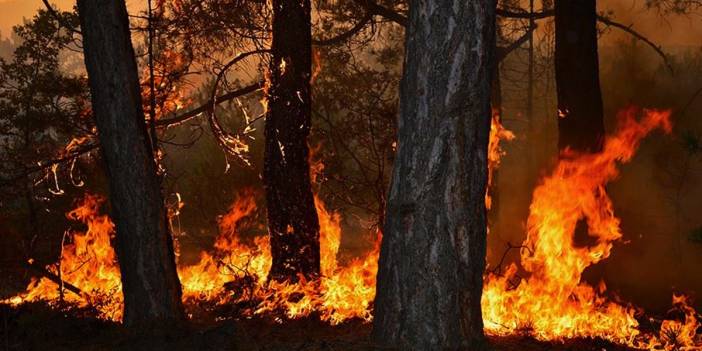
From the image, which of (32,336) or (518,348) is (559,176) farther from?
(32,336)

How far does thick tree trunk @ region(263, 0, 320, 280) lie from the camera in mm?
10062

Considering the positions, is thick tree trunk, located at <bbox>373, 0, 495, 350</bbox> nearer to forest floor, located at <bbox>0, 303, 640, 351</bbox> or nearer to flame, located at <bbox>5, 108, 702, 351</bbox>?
forest floor, located at <bbox>0, 303, 640, 351</bbox>

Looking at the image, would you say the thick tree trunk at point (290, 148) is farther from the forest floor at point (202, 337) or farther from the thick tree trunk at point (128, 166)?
the thick tree trunk at point (128, 166)

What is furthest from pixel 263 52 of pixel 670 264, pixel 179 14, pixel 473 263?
pixel 670 264

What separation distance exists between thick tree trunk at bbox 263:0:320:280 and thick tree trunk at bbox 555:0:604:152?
376cm

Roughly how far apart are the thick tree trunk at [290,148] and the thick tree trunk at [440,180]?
14.4 feet

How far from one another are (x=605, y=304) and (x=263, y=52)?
6218 mm

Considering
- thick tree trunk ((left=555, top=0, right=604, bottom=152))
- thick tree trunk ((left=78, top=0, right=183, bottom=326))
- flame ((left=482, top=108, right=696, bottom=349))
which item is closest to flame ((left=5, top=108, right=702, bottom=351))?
flame ((left=482, top=108, right=696, bottom=349))

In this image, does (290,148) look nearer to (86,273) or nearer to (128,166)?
(128,166)

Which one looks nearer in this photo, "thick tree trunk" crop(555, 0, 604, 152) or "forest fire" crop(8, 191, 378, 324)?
"forest fire" crop(8, 191, 378, 324)

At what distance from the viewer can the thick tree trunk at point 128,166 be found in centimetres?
720

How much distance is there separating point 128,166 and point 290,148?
10.4 ft

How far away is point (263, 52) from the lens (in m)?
10.3

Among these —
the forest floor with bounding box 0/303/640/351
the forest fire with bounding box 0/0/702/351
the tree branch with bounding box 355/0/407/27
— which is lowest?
the forest floor with bounding box 0/303/640/351
